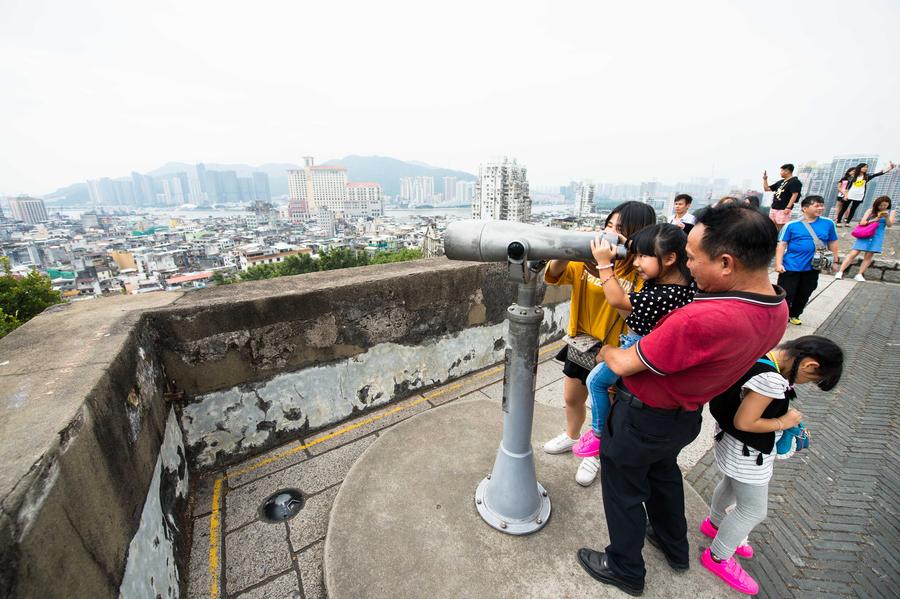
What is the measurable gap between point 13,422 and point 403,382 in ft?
8.26

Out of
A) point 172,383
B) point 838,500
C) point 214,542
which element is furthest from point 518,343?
point 838,500

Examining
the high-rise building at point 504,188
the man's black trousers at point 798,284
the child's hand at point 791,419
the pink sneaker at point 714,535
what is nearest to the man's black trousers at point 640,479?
the pink sneaker at point 714,535

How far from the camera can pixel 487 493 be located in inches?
93.0

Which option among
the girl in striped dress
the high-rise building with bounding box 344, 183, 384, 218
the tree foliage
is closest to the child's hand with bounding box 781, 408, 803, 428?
the girl in striped dress

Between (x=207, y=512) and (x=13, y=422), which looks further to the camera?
(x=207, y=512)

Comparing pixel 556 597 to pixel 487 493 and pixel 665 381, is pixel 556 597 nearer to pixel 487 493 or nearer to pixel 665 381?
pixel 487 493

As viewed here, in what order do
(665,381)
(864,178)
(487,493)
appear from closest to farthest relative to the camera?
(665,381) < (487,493) < (864,178)

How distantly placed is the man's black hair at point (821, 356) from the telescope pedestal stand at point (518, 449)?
1173 mm

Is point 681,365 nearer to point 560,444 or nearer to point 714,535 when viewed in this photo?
point 714,535

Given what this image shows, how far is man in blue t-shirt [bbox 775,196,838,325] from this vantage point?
4680mm

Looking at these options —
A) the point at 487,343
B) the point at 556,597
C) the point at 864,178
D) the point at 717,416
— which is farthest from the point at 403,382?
the point at 864,178

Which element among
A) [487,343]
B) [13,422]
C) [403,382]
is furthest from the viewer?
[487,343]

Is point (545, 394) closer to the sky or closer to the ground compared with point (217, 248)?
closer to the sky

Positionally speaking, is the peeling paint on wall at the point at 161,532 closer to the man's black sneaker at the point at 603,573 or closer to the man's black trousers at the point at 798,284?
the man's black sneaker at the point at 603,573
